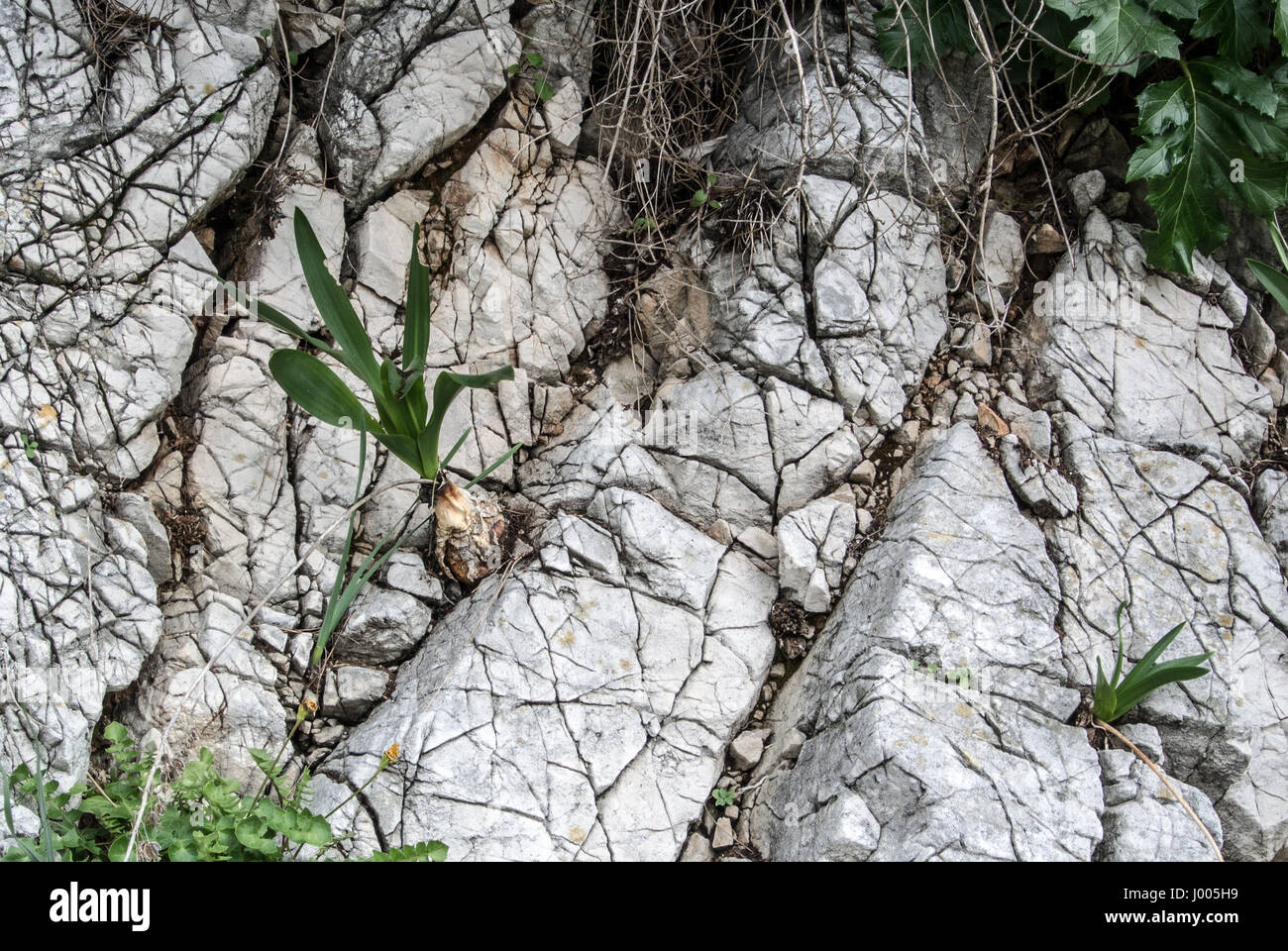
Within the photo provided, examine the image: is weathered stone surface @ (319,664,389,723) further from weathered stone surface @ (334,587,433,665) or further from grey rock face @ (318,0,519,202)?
grey rock face @ (318,0,519,202)

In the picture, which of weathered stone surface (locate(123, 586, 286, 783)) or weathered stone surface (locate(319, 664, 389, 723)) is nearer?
weathered stone surface (locate(123, 586, 286, 783))

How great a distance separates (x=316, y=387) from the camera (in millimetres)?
2488

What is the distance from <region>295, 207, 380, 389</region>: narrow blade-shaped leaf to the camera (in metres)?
2.40

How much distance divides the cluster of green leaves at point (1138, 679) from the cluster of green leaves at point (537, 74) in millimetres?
2503

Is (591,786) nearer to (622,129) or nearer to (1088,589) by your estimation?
(1088,589)

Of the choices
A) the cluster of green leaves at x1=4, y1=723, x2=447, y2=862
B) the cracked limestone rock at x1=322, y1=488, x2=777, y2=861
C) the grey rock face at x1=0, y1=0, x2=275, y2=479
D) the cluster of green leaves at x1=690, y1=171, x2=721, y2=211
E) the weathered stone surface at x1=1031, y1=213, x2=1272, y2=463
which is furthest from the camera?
the cluster of green leaves at x1=690, y1=171, x2=721, y2=211

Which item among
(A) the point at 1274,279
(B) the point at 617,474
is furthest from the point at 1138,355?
(B) the point at 617,474

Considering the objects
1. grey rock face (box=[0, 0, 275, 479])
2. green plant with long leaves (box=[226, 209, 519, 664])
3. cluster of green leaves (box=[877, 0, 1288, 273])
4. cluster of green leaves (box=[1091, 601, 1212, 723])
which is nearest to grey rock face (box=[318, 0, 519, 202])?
grey rock face (box=[0, 0, 275, 479])

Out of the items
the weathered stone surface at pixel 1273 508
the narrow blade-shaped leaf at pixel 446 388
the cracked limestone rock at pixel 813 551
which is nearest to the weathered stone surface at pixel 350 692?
the narrow blade-shaped leaf at pixel 446 388

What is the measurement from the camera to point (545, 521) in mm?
2902

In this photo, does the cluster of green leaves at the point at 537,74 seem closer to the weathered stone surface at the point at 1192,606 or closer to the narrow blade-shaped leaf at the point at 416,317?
the narrow blade-shaped leaf at the point at 416,317

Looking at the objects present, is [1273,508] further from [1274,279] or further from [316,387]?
[316,387]

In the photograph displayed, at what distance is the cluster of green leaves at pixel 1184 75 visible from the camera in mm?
2729
